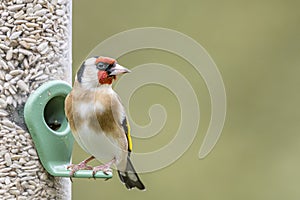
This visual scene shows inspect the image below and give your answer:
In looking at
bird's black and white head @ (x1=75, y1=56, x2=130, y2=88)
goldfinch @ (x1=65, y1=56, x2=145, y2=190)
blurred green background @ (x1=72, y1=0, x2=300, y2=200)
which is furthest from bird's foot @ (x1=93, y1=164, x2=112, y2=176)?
blurred green background @ (x1=72, y1=0, x2=300, y2=200)

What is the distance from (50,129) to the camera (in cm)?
455

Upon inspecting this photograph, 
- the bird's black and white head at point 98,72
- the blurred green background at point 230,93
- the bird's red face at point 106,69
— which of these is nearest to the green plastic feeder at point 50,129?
the bird's black and white head at point 98,72

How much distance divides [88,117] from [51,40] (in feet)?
1.41

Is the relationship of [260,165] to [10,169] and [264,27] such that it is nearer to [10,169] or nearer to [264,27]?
[264,27]

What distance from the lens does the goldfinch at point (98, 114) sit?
4375 mm

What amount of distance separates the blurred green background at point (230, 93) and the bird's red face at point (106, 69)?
407 centimetres

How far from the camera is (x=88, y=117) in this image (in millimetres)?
4383

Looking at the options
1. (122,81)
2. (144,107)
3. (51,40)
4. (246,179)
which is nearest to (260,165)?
(246,179)

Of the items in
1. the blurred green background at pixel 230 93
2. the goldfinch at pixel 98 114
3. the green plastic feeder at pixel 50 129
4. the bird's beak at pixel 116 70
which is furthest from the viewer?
the blurred green background at pixel 230 93

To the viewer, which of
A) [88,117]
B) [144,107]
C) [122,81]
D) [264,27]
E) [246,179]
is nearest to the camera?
[88,117]

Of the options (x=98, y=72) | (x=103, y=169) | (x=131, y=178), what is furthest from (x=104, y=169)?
(x=98, y=72)

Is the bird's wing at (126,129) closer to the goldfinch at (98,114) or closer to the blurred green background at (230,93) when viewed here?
the goldfinch at (98,114)

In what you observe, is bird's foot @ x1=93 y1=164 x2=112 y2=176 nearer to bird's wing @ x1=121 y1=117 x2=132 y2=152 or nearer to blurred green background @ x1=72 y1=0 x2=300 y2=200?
bird's wing @ x1=121 y1=117 x2=132 y2=152

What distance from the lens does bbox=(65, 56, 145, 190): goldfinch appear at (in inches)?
172
